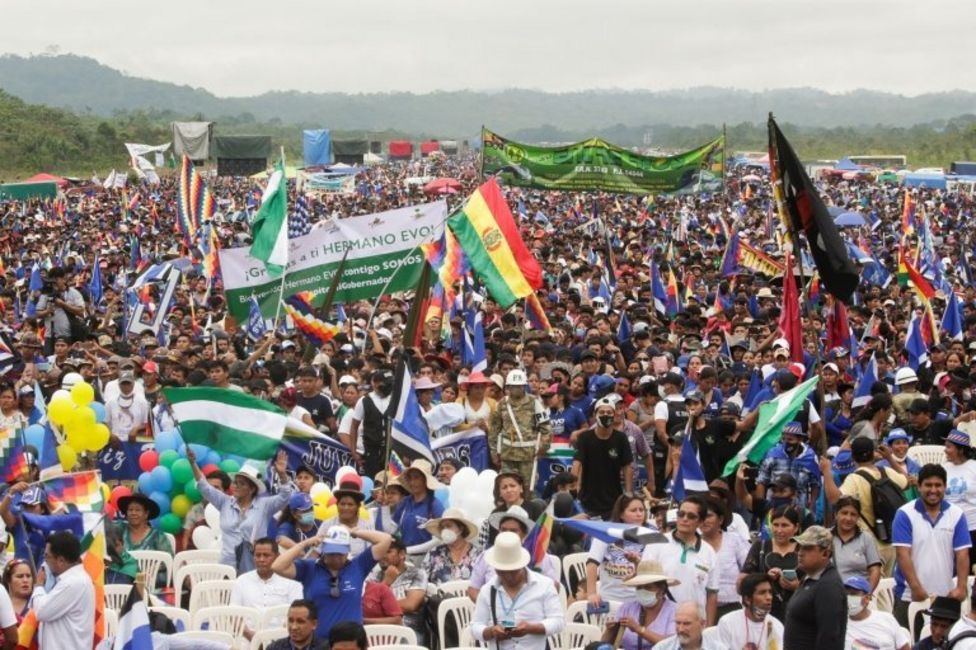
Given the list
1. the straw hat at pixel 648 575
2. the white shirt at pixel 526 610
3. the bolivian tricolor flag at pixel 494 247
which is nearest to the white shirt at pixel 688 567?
the straw hat at pixel 648 575

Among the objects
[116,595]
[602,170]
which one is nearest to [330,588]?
[116,595]

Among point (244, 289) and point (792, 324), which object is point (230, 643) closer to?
point (792, 324)

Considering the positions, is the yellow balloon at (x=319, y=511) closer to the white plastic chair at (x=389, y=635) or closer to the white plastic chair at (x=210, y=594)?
the white plastic chair at (x=210, y=594)

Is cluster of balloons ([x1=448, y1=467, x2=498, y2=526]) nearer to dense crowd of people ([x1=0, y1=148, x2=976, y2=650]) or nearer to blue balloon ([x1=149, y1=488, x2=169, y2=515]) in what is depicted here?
dense crowd of people ([x1=0, y1=148, x2=976, y2=650])

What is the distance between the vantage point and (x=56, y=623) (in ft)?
24.1

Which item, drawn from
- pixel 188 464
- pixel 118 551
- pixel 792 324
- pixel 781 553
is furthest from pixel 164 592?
pixel 792 324

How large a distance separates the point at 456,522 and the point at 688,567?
1.43 metres

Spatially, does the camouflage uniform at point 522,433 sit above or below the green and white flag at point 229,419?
below

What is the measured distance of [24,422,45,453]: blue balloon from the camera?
34.0 feet

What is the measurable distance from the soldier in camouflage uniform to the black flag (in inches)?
97.3

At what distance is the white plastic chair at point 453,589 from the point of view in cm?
869

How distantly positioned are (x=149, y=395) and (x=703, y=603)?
6.20 metres

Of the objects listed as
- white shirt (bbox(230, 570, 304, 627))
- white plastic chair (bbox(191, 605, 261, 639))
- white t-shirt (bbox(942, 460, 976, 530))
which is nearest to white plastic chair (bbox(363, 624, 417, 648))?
white shirt (bbox(230, 570, 304, 627))

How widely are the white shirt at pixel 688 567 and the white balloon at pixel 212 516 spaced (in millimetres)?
3314
